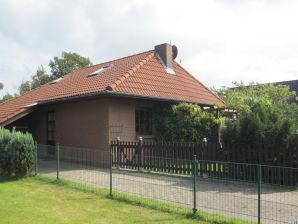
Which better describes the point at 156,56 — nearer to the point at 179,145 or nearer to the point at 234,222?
the point at 179,145

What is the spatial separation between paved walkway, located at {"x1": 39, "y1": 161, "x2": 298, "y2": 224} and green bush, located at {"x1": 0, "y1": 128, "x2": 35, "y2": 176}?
3.53 feet

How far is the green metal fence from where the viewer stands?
256 inches

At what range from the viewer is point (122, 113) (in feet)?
46.5

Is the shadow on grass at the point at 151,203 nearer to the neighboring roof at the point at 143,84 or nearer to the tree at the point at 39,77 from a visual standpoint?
the neighboring roof at the point at 143,84

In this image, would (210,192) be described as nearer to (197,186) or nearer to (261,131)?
(197,186)

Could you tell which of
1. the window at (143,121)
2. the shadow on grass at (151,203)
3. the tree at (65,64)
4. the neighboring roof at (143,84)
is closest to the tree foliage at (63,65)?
the tree at (65,64)

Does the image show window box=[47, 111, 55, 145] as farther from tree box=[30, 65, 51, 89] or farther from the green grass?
tree box=[30, 65, 51, 89]

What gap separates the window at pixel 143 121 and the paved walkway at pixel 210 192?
3.45 m

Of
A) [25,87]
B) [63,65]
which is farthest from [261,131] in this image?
[25,87]

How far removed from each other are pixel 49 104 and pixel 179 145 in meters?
9.30

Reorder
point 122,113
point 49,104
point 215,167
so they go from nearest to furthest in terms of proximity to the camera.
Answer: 1. point 215,167
2. point 122,113
3. point 49,104

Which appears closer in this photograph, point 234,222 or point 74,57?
point 234,222

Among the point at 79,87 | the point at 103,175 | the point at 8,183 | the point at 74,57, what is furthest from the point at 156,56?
the point at 74,57

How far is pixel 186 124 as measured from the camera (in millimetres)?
14727
